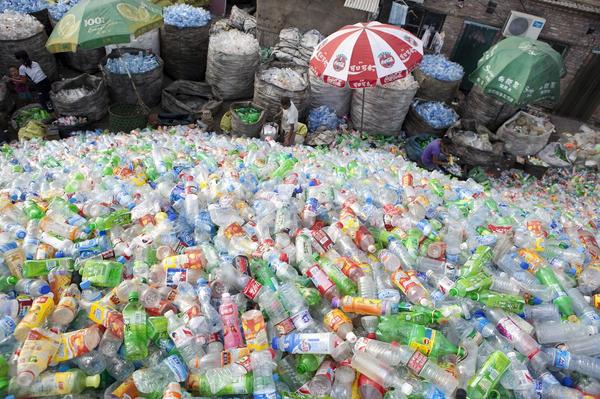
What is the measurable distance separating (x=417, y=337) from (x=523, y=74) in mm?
5572

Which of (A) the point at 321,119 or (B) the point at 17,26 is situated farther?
(A) the point at 321,119

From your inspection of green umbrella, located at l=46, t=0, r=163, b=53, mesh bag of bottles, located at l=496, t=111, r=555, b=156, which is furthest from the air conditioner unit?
green umbrella, located at l=46, t=0, r=163, b=53

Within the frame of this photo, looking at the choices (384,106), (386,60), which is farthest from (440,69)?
(386,60)

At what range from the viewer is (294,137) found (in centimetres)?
696

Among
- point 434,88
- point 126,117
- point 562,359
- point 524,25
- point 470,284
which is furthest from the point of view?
point 524,25

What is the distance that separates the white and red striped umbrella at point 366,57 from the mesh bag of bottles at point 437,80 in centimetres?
252

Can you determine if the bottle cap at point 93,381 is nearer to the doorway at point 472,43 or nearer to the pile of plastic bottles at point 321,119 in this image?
the pile of plastic bottles at point 321,119

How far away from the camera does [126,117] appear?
6812 mm

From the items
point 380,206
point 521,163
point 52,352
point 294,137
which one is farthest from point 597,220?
point 52,352

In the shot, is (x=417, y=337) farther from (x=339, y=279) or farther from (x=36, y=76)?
(x=36, y=76)

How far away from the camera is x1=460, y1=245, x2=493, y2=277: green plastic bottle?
3.06m

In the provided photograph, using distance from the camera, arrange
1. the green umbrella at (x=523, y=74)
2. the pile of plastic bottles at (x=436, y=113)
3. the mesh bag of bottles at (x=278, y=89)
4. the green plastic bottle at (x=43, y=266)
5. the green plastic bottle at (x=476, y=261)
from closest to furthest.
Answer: the green plastic bottle at (x=43, y=266)
the green plastic bottle at (x=476, y=261)
the green umbrella at (x=523, y=74)
the mesh bag of bottles at (x=278, y=89)
the pile of plastic bottles at (x=436, y=113)

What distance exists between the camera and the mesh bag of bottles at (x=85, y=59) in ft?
25.8

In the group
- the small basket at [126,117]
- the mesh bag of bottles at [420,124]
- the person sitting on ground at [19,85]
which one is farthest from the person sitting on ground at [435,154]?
the person sitting on ground at [19,85]
